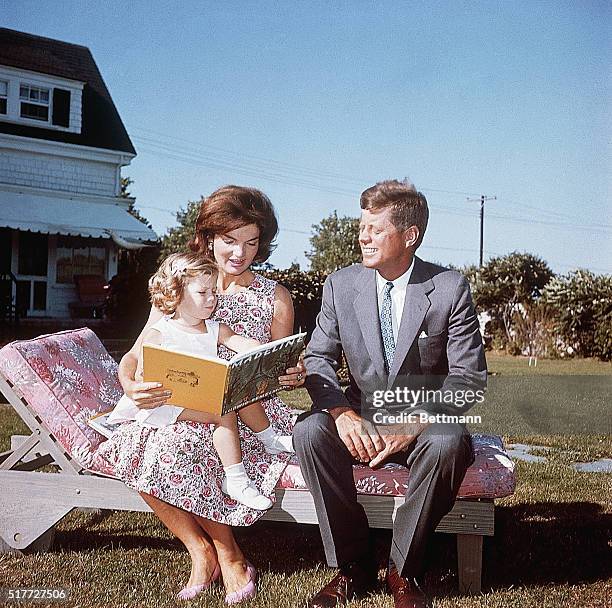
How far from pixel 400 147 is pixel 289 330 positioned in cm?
76

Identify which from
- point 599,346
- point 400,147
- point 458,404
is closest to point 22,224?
point 400,147

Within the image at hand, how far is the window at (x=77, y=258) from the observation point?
3.63 metres

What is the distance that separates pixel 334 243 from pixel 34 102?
Result: 1.48 meters

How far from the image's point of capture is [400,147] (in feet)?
8.87

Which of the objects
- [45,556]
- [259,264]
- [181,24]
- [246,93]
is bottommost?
[45,556]

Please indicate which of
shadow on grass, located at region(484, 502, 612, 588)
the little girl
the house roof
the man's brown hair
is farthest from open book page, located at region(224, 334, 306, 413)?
the house roof

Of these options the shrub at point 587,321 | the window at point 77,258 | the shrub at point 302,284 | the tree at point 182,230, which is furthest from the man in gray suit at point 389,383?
the shrub at point 587,321

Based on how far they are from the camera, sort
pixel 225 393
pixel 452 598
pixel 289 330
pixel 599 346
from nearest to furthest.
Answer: pixel 225 393, pixel 452 598, pixel 289 330, pixel 599 346

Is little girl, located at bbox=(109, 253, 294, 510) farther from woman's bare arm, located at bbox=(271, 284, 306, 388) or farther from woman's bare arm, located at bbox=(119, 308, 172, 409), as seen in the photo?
woman's bare arm, located at bbox=(271, 284, 306, 388)

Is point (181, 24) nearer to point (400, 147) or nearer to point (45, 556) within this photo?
point (400, 147)

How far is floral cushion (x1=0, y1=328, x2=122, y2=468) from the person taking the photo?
2.53 meters

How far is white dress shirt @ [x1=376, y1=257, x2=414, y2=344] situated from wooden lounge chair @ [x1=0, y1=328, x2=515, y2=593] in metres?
0.46

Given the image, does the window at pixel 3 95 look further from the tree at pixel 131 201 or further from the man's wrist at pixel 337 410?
the man's wrist at pixel 337 410

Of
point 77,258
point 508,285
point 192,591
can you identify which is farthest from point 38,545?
point 508,285
